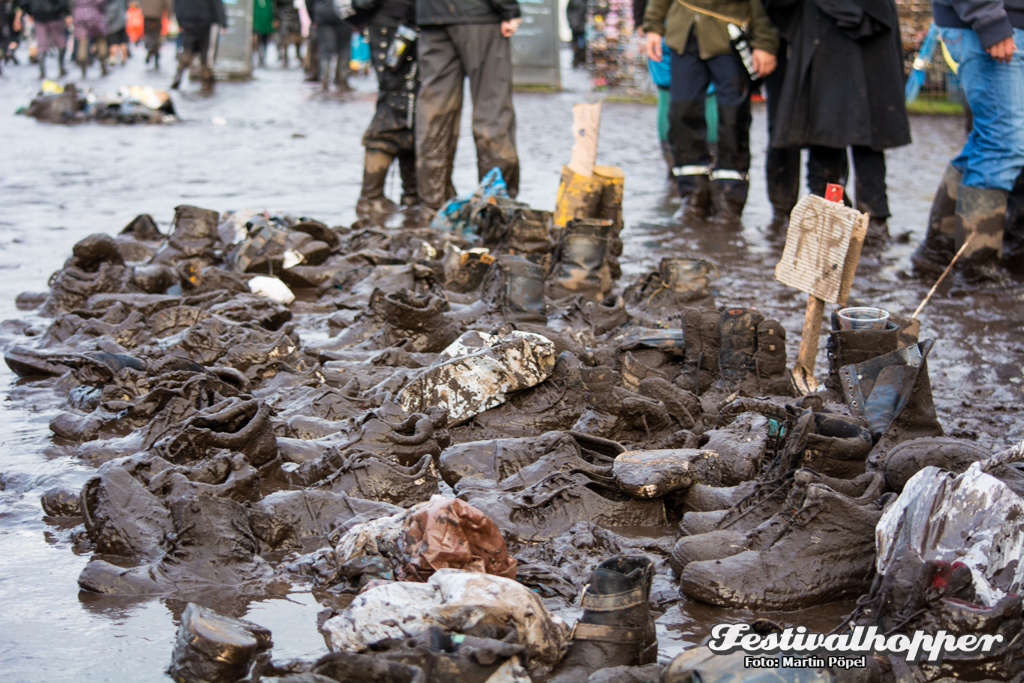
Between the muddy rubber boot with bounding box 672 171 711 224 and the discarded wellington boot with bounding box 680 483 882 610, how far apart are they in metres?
5.13

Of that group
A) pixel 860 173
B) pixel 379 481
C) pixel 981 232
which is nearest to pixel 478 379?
pixel 379 481

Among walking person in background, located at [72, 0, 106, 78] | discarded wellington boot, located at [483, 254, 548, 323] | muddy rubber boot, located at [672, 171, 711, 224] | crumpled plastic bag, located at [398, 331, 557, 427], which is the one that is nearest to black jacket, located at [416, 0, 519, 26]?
muddy rubber boot, located at [672, 171, 711, 224]

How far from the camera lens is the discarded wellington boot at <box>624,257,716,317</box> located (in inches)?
191

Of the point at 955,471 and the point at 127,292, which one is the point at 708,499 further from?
the point at 127,292

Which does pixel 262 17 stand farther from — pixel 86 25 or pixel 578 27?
pixel 578 27


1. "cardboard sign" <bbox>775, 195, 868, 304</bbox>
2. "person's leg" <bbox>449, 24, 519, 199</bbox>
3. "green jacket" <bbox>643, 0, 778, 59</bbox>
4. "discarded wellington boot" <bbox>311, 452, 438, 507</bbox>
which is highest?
"green jacket" <bbox>643, 0, 778, 59</bbox>

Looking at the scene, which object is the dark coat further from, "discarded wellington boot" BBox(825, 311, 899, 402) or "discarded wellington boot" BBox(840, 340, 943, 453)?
"discarded wellington boot" BBox(840, 340, 943, 453)

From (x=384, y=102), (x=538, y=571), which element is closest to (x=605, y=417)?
(x=538, y=571)

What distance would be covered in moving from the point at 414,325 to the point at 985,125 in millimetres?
3498

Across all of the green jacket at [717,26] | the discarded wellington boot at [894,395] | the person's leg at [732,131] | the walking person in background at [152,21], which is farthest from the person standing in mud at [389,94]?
the walking person in background at [152,21]

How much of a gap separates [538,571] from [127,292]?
3.46 m

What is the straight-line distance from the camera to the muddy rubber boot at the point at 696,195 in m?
7.46

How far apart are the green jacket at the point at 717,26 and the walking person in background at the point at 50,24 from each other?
15.1m

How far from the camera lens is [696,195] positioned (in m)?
7.50
